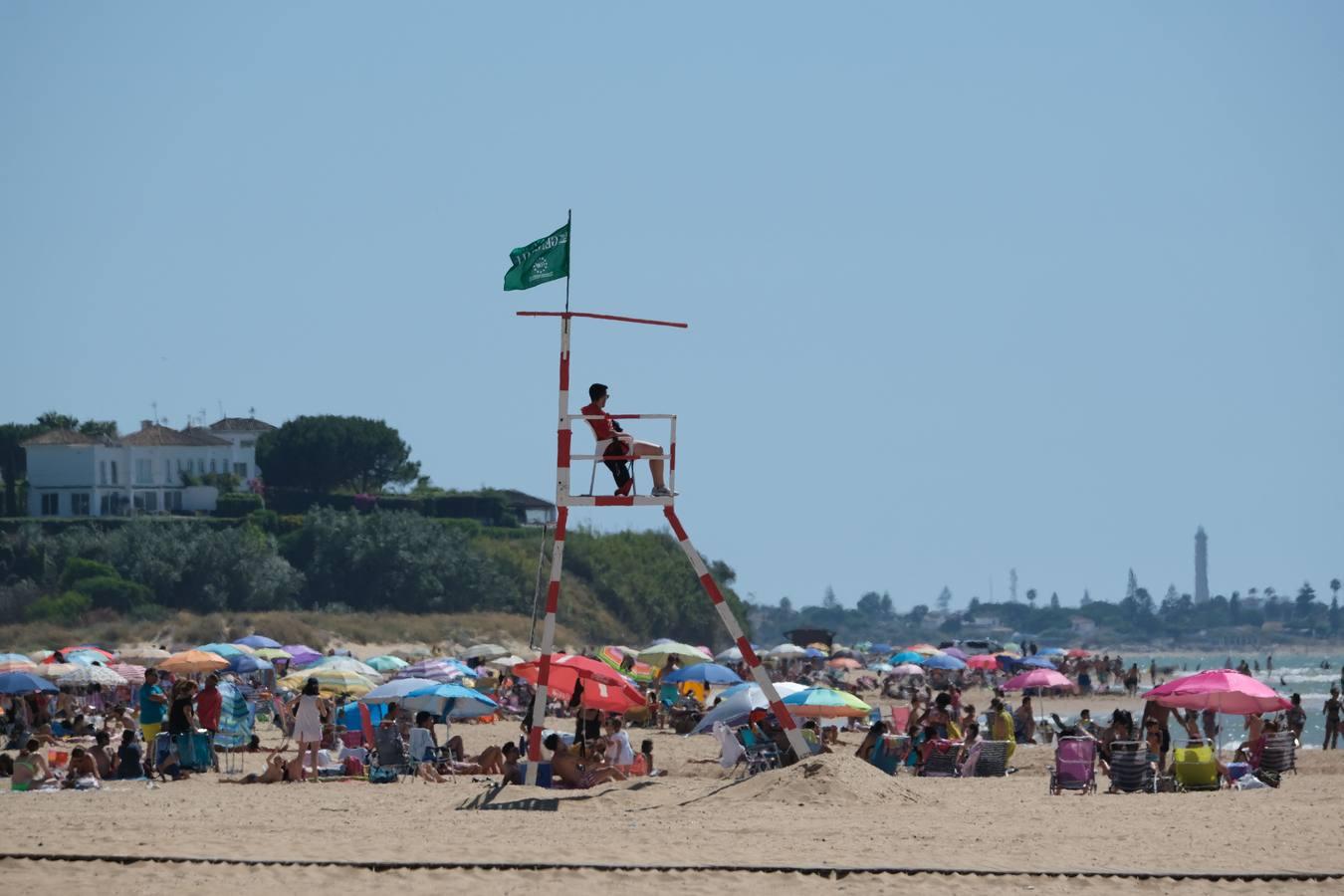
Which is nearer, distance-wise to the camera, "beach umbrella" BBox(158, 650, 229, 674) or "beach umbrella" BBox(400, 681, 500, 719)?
"beach umbrella" BBox(400, 681, 500, 719)

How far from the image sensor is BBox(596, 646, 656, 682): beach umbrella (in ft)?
113

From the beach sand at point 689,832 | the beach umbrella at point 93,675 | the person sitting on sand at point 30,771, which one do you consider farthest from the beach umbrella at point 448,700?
the beach umbrella at point 93,675

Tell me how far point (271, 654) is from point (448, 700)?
13.5 m

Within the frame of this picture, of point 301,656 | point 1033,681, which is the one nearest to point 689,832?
point 1033,681

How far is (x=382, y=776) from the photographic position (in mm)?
17641

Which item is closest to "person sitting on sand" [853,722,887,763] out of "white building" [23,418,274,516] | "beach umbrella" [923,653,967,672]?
"beach umbrella" [923,653,967,672]

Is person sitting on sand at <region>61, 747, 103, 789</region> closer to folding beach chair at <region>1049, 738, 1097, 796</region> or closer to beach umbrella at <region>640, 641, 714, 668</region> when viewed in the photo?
folding beach chair at <region>1049, 738, 1097, 796</region>

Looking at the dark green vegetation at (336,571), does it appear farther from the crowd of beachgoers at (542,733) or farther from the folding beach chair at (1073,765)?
the folding beach chair at (1073,765)

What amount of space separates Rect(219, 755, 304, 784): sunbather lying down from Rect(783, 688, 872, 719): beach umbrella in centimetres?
595

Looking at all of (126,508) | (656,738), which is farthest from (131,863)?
(126,508)

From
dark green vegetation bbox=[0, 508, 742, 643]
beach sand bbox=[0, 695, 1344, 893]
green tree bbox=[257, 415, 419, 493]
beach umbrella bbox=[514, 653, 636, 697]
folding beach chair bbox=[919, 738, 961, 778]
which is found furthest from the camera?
green tree bbox=[257, 415, 419, 493]

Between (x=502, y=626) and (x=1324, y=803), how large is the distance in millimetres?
55025

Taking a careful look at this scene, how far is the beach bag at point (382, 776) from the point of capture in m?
17.6

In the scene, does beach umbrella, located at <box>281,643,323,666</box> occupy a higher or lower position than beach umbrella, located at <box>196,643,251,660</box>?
lower
